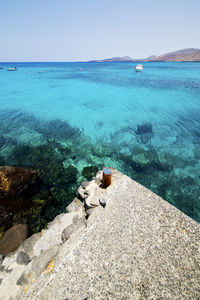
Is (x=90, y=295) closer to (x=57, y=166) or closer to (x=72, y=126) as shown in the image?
(x=57, y=166)

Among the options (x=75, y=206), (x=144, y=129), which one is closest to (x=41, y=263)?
(x=75, y=206)

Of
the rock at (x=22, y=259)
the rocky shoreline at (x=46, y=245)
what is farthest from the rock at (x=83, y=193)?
the rock at (x=22, y=259)

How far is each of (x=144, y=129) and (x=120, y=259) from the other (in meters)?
13.1

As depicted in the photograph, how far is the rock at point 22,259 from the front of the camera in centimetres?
434

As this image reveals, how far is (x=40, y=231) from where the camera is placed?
19.2 feet

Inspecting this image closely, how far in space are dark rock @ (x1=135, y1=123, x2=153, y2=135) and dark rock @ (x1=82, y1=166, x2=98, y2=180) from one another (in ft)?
23.3

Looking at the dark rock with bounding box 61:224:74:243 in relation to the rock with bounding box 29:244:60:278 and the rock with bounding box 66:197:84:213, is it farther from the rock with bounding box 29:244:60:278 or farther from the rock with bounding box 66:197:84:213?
the rock with bounding box 66:197:84:213

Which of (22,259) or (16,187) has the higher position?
(16,187)

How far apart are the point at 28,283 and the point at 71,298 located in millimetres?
1762

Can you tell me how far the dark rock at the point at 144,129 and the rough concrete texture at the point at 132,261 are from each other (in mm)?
10621

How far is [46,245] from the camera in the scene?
5012mm

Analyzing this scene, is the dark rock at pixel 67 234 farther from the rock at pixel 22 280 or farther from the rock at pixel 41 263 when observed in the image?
the rock at pixel 22 280

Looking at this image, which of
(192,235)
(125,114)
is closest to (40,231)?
(192,235)

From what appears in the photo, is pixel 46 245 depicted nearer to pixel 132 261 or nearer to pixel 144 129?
pixel 132 261
